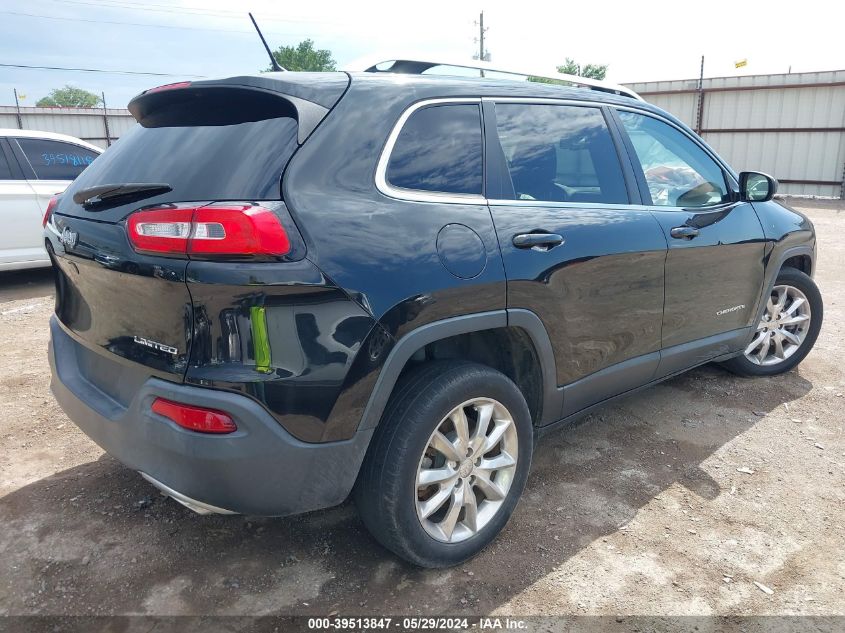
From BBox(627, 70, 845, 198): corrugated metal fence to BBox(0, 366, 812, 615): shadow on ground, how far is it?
51.3 ft

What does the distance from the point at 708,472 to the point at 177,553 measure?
2.45m

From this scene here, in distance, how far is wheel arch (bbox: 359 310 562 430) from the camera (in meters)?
2.07

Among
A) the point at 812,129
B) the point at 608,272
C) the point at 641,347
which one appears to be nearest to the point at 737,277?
the point at 641,347

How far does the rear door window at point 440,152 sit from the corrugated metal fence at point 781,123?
16.6 m

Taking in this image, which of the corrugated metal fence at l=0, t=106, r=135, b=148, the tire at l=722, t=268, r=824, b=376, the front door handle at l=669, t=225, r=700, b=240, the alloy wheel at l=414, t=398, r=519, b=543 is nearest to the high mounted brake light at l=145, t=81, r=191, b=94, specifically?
the alloy wheel at l=414, t=398, r=519, b=543

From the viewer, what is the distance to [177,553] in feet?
8.25

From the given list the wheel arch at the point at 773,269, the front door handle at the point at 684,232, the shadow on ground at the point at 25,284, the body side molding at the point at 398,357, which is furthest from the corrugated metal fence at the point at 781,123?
the body side molding at the point at 398,357

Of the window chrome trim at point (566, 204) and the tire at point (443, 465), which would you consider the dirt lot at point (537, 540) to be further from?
the window chrome trim at point (566, 204)

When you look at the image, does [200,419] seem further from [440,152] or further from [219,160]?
[440,152]

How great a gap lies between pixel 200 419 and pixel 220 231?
1.82 feet

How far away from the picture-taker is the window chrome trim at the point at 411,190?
215 cm

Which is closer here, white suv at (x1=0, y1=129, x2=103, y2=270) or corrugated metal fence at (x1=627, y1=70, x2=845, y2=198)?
white suv at (x1=0, y1=129, x2=103, y2=270)

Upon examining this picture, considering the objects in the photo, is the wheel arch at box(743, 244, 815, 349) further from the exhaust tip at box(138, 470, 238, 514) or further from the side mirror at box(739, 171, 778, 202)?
the exhaust tip at box(138, 470, 238, 514)

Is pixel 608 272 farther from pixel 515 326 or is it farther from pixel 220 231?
pixel 220 231
